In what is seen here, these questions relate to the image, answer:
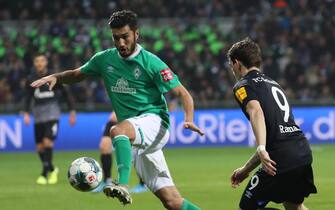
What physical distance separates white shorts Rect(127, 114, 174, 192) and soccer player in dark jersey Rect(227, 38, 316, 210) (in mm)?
899

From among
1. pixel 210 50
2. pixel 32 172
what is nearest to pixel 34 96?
pixel 32 172

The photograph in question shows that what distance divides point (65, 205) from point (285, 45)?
14.9m

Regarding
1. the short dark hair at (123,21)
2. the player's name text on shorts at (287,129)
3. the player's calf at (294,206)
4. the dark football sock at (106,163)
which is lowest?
the dark football sock at (106,163)

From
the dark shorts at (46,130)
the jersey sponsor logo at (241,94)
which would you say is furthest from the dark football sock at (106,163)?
the jersey sponsor logo at (241,94)

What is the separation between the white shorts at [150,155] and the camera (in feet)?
23.3

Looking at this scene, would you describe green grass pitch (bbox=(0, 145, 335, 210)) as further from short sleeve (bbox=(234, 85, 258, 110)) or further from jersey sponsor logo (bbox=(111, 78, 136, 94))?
short sleeve (bbox=(234, 85, 258, 110))

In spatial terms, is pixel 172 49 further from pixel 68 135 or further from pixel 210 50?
pixel 68 135

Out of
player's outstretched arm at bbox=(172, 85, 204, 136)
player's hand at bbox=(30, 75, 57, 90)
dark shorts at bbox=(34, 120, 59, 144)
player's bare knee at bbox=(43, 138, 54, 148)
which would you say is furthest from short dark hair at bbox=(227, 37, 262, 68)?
dark shorts at bbox=(34, 120, 59, 144)

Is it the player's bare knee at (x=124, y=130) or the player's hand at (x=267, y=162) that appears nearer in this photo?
the player's hand at (x=267, y=162)

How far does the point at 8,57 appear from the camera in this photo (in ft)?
74.3

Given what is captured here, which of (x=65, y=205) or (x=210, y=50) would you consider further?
(x=210, y=50)

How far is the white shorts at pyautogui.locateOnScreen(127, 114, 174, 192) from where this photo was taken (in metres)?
7.10

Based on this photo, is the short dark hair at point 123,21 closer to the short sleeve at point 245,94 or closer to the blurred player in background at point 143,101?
the blurred player in background at point 143,101

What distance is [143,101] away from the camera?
7285 mm
